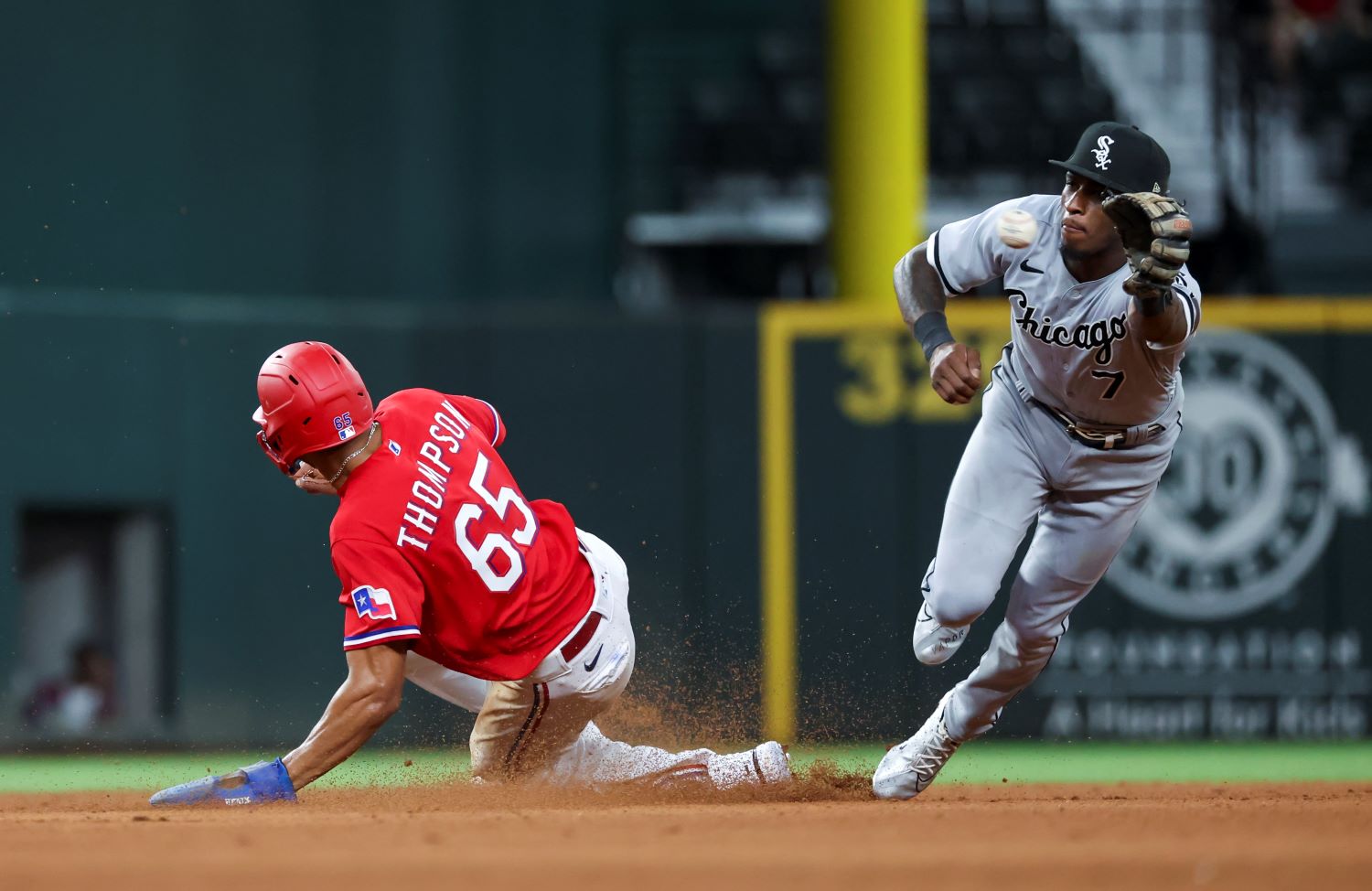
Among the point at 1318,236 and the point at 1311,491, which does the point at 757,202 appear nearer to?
the point at 1318,236

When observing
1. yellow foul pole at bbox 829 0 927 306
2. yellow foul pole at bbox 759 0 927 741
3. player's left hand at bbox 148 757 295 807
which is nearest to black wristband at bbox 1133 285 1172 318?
player's left hand at bbox 148 757 295 807

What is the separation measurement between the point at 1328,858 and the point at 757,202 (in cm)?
932

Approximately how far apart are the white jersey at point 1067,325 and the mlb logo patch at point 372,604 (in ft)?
6.55

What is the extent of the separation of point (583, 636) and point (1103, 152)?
213 cm

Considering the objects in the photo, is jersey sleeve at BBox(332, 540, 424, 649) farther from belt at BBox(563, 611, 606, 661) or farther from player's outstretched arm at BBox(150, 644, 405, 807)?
belt at BBox(563, 611, 606, 661)

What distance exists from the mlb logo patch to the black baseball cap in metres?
2.23

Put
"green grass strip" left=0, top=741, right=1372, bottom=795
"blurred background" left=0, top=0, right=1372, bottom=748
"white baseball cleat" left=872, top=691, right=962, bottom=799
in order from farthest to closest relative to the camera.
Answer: "blurred background" left=0, top=0, right=1372, bottom=748 → "green grass strip" left=0, top=741, right=1372, bottom=795 → "white baseball cleat" left=872, top=691, right=962, bottom=799

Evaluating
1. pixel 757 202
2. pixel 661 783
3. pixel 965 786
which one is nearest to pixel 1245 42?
pixel 757 202

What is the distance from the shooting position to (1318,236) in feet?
40.2

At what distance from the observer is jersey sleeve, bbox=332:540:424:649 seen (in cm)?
498

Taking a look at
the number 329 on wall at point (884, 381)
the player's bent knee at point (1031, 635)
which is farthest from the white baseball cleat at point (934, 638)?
the number 329 on wall at point (884, 381)

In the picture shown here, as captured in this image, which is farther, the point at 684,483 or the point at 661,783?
the point at 684,483

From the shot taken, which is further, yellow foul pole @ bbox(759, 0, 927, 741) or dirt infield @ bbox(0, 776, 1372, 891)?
yellow foul pole @ bbox(759, 0, 927, 741)

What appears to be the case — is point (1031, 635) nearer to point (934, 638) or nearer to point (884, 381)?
point (934, 638)
